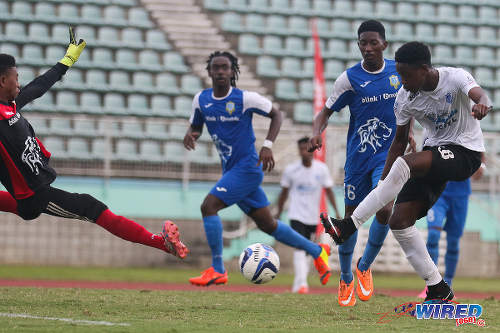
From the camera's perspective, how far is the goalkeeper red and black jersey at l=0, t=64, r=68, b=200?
5.90m

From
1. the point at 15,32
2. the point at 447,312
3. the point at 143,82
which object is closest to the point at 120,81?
the point at 143,82

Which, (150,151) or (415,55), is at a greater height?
(415,55)

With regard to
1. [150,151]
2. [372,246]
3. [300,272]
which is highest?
[150,151]

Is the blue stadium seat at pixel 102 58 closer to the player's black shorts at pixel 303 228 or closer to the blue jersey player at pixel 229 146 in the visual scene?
the player's black shorts at pixel 303 228

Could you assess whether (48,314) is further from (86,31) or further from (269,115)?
(86,31)

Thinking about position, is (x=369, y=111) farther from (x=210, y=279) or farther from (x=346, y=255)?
(x=210, y=279)

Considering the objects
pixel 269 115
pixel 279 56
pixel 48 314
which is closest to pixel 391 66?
→ pixel 269 115

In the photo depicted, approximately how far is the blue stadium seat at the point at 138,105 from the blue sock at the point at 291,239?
9726 mm

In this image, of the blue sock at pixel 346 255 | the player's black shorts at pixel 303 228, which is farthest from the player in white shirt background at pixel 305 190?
the blue sock at pixel 346 255

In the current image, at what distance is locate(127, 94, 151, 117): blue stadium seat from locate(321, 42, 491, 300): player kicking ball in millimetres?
12479

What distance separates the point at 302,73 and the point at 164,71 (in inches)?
151

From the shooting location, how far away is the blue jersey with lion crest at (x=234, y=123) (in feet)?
28.1

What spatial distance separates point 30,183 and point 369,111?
10.8ft

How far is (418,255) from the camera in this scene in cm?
597
